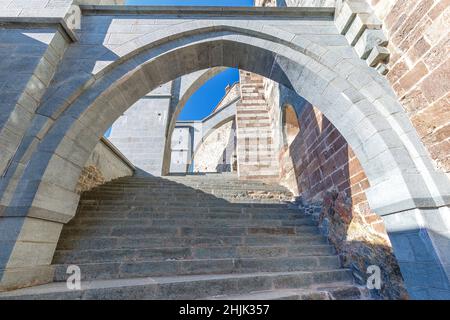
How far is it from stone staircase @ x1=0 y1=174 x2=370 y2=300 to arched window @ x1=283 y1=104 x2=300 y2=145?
241 cm

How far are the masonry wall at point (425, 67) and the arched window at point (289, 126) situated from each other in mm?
3530

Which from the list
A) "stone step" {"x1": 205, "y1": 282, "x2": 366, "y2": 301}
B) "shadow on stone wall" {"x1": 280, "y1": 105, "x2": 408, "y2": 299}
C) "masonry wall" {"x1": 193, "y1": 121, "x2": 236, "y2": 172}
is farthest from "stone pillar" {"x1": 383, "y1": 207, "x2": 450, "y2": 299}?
"masonry wall" {"x1": 193, "y1": 121, "x2": 236, "y2": 172}

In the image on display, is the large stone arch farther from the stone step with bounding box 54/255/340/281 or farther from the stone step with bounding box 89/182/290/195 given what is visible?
the stone step with bounding box 89/182/290/195

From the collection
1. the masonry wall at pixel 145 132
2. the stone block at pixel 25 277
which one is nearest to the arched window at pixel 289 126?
the masonry wall at pixel 145 132

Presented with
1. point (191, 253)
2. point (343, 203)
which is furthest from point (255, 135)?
point (191, 253)

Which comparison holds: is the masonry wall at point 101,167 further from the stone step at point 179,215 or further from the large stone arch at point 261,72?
the large stone arch at point 261,72

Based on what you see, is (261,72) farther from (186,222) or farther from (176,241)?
(176,241)

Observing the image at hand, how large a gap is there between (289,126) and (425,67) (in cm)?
405

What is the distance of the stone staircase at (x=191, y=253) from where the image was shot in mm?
1897

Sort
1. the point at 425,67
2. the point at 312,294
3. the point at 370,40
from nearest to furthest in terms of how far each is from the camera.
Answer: the point at 425,67 → the point at 312,294 → the point at 370,40

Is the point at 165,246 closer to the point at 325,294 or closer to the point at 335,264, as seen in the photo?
the point at 325,294

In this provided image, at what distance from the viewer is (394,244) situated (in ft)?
5.95

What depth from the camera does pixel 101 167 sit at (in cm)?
494

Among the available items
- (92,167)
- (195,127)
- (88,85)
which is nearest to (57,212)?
(88,85)
